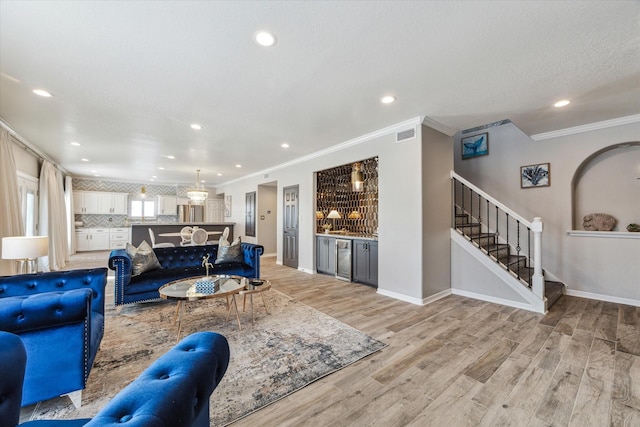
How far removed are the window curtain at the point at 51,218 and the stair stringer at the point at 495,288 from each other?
330 inches

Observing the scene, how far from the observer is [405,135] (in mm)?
4156

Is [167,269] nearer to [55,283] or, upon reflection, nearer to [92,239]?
[55,283]

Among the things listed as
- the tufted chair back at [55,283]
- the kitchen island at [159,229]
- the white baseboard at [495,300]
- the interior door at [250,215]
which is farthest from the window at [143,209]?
the white baseboard at [495,300]

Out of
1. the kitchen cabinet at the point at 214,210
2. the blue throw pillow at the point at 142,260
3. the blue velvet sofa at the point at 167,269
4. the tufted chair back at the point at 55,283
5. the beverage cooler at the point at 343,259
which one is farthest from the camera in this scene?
the kitchen cabinet at the point at 214,210

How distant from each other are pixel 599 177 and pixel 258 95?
5568 mm

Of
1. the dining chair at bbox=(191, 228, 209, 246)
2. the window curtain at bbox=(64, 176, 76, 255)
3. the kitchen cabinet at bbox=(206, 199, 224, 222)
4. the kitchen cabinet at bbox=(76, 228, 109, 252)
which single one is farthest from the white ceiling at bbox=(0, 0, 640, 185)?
the kitchen cabinet at bbox=(206, 199, 224, 222)

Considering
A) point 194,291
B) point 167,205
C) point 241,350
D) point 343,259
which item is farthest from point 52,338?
point 167,205

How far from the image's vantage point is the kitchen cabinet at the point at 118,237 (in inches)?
386

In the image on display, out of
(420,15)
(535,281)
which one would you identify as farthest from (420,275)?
(420,15)

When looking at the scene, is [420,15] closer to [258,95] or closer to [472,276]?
[258,95]

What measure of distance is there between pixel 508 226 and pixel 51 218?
32.4 feet

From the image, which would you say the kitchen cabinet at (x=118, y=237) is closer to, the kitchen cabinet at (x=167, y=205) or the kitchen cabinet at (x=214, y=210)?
→ the kitchen cabinet at (x=167, y=205)

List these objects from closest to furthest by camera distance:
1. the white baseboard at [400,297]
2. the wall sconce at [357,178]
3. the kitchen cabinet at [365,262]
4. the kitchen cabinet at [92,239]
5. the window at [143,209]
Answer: the white baseboard at [400,297]
the kitchen cabinet at [365,262]
the wall sconce at [357,178]
the kitchen cabinet at [92,239]
the window at [143,209]

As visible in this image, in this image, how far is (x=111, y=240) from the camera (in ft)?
32.2
